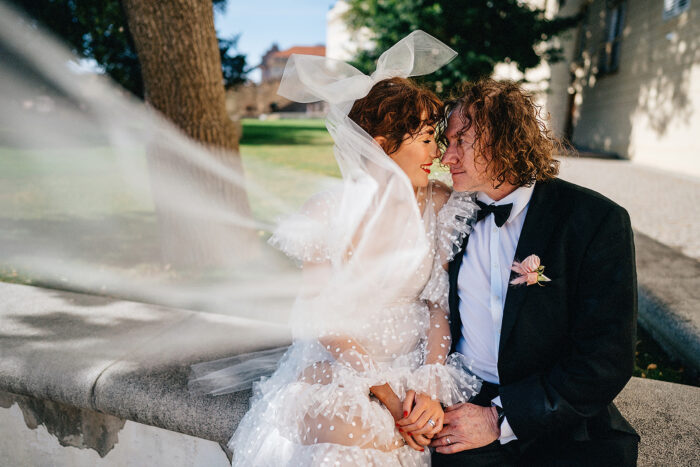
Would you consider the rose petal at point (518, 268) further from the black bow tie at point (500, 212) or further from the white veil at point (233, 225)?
the white veil at point (233, 225)

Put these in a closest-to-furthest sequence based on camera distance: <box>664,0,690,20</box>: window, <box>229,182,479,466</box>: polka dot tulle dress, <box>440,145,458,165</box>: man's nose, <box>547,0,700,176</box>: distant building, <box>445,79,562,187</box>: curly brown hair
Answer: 1. <box>229,182,479,466</box>: polka dot tulle dress
2. <box>445,79,562,187</box>: curly brown hair
3. <box>440,145,458,165</box>: man's nose
4. <box>547,0,700,176</box>: distant building
5. <box>664,0,690,20</box>: window

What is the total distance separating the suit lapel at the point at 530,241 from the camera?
1.71 meters

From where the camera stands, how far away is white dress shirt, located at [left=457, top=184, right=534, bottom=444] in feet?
6.02

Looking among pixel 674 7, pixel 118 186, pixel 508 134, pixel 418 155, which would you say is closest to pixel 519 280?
pixel 508 134

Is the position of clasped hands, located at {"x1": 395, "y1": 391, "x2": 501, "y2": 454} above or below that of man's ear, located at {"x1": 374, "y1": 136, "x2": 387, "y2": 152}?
below

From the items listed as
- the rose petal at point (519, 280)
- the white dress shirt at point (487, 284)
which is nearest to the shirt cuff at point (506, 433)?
the white dress shirt at point (487, 284)

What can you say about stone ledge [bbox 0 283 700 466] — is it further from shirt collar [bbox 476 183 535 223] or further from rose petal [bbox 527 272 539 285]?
shirt collar [bbox 476 183 535 223]

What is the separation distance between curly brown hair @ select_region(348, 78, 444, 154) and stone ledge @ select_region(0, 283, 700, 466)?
1.36 m

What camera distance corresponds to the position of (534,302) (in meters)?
1.70

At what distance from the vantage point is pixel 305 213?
81.1 inches

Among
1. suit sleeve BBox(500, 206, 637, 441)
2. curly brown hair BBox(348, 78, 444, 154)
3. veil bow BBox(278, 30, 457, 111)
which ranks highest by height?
veil bow BBox(278, 30, 457, 111)

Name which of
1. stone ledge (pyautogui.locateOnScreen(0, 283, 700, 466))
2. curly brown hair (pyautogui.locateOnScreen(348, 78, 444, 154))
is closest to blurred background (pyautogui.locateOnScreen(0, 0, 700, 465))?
stone ledge (pyautogui.locateOnScreen(0, 283, 700, 466))

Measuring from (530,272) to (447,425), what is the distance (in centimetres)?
68

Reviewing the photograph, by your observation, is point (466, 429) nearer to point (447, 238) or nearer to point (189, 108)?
point (447, 238)
